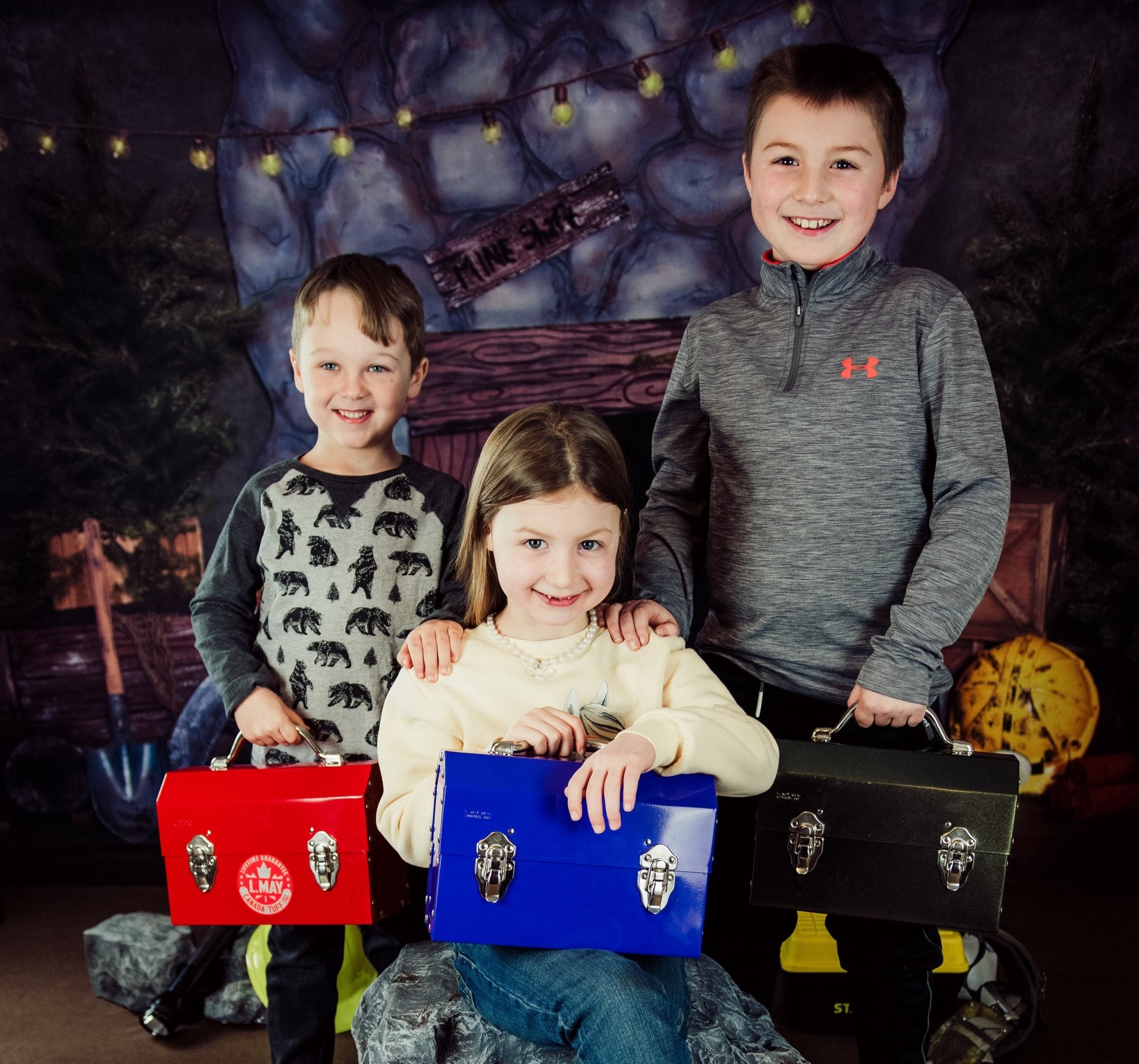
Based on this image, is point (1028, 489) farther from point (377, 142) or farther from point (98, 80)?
point (98, 80)

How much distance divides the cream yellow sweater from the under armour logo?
0.56 meters

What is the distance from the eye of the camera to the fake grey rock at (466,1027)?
159 centimetres

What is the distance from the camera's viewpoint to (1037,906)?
10.1 feet

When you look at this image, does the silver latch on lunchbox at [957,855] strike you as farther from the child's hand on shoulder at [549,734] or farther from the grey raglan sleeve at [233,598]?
the grey raglan sleeve at [233,598]

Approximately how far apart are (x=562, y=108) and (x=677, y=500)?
6.02ft

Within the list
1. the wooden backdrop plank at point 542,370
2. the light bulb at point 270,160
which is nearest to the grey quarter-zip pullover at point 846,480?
the wooden backdrop plank at point 542,370

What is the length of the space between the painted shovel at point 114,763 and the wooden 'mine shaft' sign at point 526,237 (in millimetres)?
1651

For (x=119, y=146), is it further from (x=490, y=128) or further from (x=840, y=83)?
(x=840, y=83)

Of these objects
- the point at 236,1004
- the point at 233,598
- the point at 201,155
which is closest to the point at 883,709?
the point at 233,598

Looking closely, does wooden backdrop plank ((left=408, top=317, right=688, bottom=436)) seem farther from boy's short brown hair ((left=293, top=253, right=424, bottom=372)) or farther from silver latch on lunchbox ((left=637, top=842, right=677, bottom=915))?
silver latch on lunchbox ((left=637, top=842, right=677, bottom=915))

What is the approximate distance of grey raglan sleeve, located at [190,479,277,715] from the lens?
6.38ft

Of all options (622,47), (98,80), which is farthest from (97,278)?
(622,47)

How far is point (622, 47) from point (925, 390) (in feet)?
7.49

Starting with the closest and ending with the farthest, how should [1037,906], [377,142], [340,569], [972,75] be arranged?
[340,569] < [1037,906] < [972,75] < [377,142]
